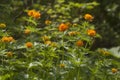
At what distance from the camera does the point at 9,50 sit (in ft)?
9.79

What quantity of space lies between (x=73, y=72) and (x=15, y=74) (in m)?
0.45

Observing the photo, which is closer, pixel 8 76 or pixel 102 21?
pixel 8 76

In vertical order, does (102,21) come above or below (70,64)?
below

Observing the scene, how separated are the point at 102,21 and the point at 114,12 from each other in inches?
12.4

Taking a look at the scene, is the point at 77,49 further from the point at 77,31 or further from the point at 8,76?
the point at 8,76

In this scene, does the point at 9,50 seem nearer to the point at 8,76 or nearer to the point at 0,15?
the point at 8,76

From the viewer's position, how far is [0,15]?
3.94 m

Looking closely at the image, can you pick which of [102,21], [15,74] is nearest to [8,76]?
[15,74]

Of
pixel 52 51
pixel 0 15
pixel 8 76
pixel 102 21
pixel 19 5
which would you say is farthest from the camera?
pixel 102 21

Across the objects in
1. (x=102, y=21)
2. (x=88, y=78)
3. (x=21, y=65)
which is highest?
(x=21, y=65)

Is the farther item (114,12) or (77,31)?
(114,12)

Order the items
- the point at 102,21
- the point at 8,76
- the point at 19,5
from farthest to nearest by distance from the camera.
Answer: the point at 102,21
the point at 19,5
the point at 8,76

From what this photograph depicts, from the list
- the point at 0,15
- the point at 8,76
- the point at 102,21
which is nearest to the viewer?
the point at 8,76

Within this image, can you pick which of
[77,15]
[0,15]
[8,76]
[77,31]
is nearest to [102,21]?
[77,15]
